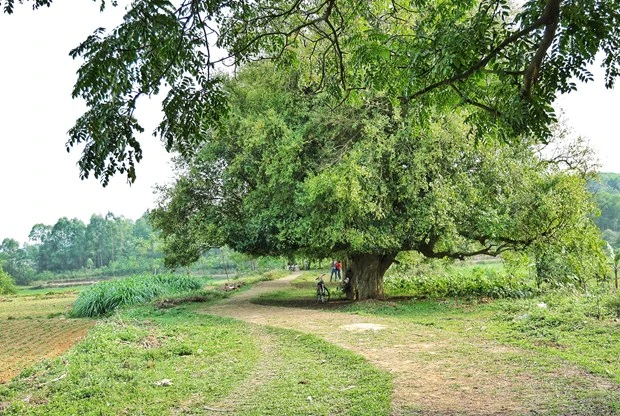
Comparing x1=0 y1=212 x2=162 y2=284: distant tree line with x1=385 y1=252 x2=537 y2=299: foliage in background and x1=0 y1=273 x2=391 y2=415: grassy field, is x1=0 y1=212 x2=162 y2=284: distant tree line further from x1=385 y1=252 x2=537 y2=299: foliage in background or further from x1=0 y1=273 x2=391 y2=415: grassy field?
x1=0 y1=273 x2=391 y2=415: grassy field

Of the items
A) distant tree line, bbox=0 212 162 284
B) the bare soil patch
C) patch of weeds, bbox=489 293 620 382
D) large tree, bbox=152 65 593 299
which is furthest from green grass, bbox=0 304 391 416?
distant tree line, bbox=0 212 162 284

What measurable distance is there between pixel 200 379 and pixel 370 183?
26.0ft

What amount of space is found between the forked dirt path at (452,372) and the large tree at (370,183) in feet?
13.4

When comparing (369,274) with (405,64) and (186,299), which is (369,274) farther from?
(405,64)

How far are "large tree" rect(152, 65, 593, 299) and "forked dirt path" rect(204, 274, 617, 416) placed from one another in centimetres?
407

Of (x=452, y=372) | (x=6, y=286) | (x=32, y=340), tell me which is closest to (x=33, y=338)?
(x=32, y=340)

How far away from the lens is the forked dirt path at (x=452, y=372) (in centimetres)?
496

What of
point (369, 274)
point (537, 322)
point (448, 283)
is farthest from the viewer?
point (448, 283)

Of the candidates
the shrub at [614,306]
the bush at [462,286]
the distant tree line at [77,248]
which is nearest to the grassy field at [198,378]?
the shrub at [614,306]

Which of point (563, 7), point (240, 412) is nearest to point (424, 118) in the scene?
point (563, 7)

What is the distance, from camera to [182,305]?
17672 millimetres

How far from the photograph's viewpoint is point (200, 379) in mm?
6734

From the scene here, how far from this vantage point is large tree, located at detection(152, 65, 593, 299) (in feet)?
44.5

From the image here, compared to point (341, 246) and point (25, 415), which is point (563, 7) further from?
point (341, 246)
